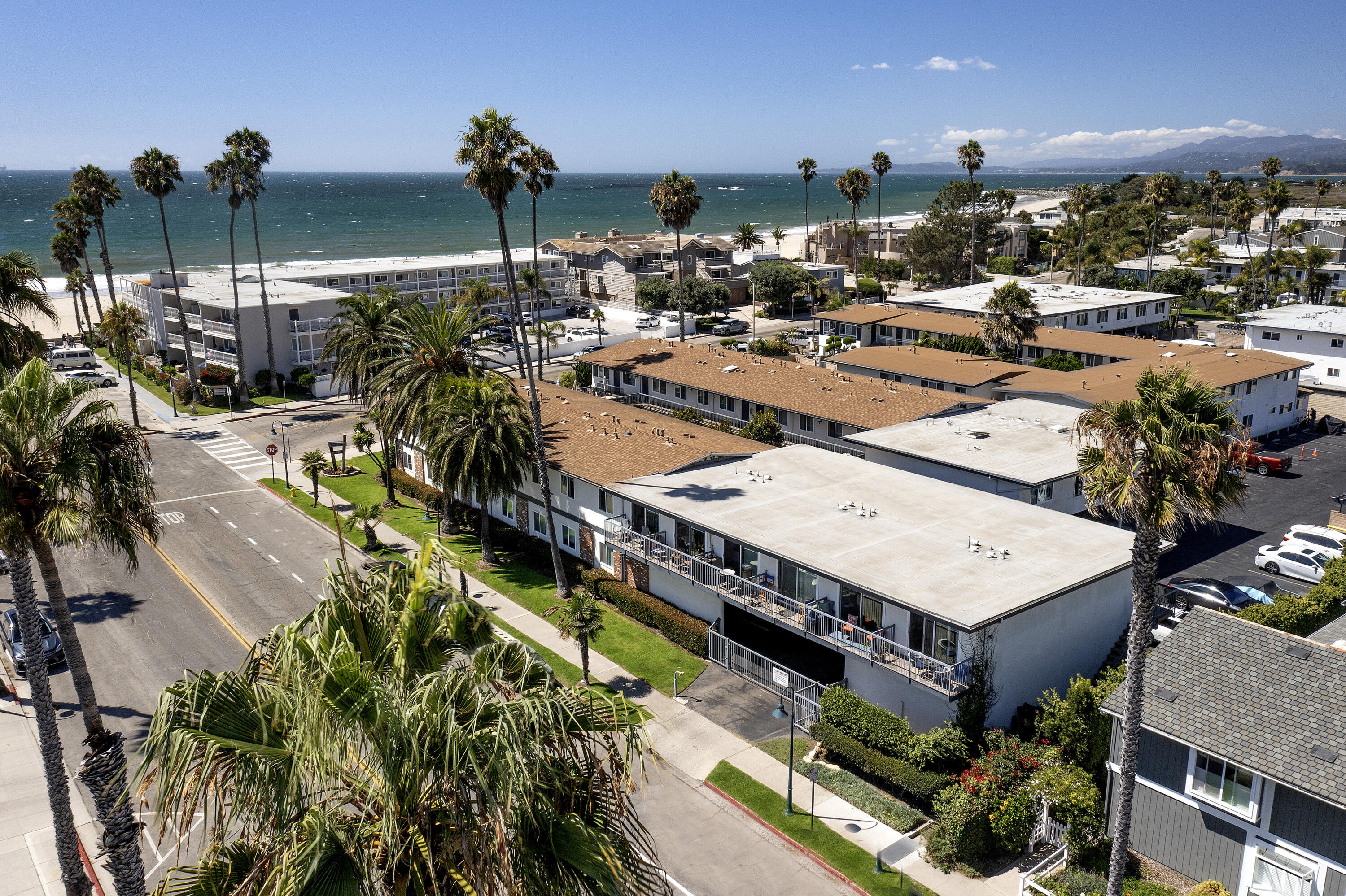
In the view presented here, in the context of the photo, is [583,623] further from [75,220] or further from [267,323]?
[75,220]

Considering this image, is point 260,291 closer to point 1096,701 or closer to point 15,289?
point 15,289

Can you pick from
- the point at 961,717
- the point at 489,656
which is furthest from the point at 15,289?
the point at 961,717

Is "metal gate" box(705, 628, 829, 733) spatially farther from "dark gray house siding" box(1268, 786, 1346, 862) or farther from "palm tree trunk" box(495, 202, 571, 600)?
"dark gray house siding" box(1268, 786, 1346, 862)

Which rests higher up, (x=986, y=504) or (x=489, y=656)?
(x=489, y=656)

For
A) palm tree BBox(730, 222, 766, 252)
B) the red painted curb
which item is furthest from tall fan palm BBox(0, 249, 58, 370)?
palm tree BBox(730, 222, 766, 252)

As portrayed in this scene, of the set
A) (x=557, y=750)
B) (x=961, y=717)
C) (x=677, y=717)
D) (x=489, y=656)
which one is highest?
(x=489, y=656)

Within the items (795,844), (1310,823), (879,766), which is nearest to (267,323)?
(879,766)
